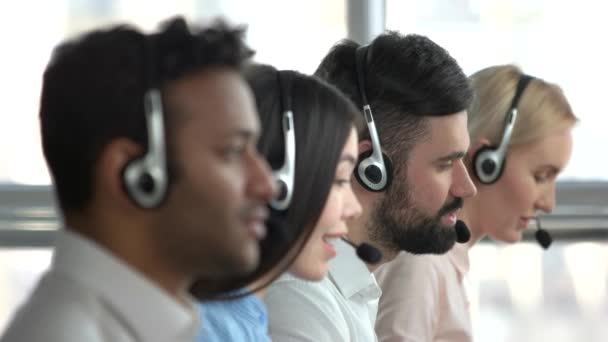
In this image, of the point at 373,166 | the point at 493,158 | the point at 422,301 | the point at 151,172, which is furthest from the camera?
the point at 493,158

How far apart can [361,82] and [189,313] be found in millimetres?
1053

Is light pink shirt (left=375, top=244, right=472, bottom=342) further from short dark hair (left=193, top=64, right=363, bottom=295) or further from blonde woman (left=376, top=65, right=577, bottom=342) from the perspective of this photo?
short dark hair (left=193, top=64, right=363, bottom=295)

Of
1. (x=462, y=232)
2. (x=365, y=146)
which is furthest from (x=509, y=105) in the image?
(x=365, y=146)

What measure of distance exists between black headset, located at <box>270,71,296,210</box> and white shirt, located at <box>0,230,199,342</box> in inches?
15.5

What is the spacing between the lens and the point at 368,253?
1.86m

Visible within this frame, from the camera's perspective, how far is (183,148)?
101cm

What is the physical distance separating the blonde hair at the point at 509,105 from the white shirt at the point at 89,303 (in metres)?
1.58

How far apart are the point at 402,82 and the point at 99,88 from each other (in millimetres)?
1140

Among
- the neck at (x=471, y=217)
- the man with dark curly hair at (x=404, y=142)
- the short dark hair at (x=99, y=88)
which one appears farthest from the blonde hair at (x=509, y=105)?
the short dark hair at (x=99, y=88)

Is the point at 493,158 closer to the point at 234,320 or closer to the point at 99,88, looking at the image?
the point at 234,320

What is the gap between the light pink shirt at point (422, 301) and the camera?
2172 mm

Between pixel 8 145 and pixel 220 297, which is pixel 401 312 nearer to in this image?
pixel 220 297

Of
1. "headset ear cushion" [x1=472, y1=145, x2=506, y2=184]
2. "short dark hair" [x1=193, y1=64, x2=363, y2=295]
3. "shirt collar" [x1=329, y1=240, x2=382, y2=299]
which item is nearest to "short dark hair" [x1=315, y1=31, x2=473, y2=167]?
Answer: "shirt collar" [x1=329, y1=240, x2=382, y2=299]

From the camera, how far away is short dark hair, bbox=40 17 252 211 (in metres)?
1.01
